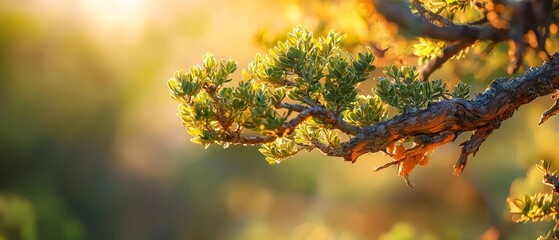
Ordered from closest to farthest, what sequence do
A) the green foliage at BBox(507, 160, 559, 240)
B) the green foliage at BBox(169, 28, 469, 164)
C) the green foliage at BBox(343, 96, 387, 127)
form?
the green foliage at BBox(169, 28, 469, 164) < the green foliage at BBox(343, 96, 387, 127) < the green foliage at BBox(507, 160, 559, 240)

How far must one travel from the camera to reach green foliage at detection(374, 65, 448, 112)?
1018 mm

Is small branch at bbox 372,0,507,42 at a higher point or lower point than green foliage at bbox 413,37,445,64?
higher

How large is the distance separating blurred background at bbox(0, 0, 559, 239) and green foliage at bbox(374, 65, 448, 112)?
2.43m

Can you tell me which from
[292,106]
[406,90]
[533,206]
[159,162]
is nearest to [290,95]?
[292,106]

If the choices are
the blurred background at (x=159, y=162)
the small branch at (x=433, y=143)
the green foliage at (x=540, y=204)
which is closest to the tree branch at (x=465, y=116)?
the small branch at (x=433, y=143)

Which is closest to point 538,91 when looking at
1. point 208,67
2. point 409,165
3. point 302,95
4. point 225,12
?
point 409,165

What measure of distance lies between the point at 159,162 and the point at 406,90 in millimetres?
3113

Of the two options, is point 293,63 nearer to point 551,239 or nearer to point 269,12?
point 551,239

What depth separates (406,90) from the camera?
1017mm

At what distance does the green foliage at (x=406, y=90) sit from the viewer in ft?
3.34

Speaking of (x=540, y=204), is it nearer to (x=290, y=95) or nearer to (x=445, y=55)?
(x=445, y=55)

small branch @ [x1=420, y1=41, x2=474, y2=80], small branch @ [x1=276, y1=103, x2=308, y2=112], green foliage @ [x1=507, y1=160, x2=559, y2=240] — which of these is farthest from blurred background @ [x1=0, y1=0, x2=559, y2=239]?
small branch @ [x1=276, y1=103, x2=308, y2=112]

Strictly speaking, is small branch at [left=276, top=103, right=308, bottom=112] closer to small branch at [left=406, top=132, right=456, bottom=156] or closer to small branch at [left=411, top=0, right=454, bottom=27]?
small branch at [left=406, top=132, right=456, bottom=156]

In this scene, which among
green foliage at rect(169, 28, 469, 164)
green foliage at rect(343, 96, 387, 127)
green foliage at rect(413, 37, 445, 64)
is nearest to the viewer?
green foliage at rect(169, 28, 469, 164)
